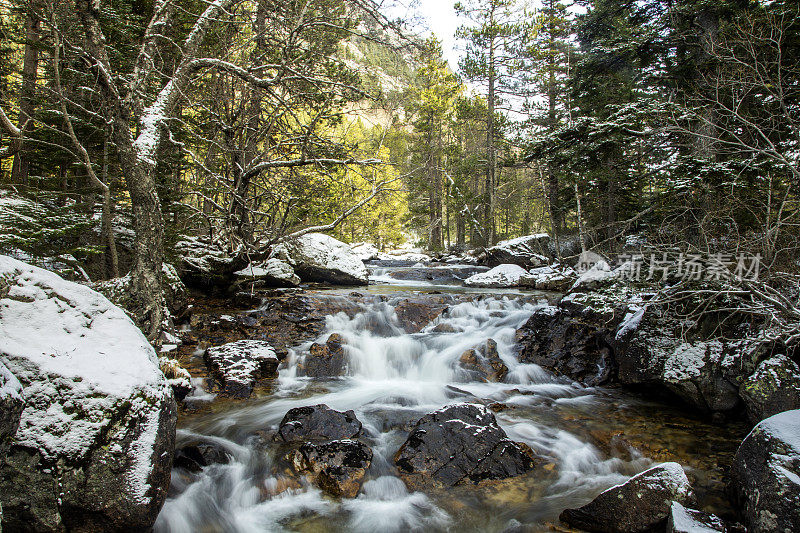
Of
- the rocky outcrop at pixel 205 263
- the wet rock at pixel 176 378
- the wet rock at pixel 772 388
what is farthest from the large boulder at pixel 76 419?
the wet rock at pixel 772 388

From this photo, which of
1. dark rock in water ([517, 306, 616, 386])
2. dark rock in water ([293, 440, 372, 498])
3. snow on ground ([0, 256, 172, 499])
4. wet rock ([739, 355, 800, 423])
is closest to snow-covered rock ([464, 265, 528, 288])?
dark rock in water ([517, 306, 616, 386])

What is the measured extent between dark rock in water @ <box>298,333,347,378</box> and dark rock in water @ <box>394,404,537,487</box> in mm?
2704

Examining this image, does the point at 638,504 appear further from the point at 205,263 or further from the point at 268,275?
the point at 268,275

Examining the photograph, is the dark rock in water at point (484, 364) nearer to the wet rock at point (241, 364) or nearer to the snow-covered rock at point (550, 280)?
the wet rock at point (241, 364)

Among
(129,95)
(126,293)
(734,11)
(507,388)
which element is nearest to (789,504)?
(507,388)

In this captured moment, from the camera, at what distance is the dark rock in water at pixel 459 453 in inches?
147

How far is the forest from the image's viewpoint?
271 cm

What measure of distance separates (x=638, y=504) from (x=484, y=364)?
12.3ft

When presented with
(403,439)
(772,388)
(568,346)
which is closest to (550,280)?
(568,346)

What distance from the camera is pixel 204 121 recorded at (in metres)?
8.97

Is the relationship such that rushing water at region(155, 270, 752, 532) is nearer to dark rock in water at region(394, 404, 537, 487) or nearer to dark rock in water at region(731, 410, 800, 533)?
dark rock in water at region(394, 404, 537, 487)

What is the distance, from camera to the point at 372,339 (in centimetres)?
752

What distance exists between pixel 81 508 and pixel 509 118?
2372 centimetres

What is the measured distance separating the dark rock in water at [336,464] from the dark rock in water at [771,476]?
316cm
